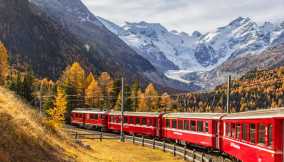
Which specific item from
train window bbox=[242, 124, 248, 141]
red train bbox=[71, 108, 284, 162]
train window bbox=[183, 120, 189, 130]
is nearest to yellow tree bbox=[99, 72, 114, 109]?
red train bbox=[71, 108, 284, 162]

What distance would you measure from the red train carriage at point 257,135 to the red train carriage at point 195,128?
515 cm

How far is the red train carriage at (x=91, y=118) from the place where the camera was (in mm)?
79188

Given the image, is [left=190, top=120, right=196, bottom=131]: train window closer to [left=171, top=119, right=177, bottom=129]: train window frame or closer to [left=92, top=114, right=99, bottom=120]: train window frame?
[left=171, top=119, right=177, bottom=129]: train window frame

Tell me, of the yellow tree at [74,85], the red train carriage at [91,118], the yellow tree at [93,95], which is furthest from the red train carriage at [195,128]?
the yellow tree at [93,95]

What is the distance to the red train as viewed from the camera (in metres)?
22.8

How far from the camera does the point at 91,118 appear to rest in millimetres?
85125

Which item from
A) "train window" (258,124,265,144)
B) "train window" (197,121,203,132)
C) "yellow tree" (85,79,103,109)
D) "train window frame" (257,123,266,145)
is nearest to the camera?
"train window frame" (257,123,266,145)

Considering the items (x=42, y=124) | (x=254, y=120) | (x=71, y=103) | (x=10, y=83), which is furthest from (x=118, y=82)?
(x=254, y=120)

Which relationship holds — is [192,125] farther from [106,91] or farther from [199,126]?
[106,91]

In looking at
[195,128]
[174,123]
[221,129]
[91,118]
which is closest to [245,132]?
[221,129]

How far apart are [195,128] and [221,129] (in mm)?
5723

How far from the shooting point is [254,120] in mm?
26312

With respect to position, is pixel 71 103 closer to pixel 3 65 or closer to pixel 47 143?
pixel 3 65

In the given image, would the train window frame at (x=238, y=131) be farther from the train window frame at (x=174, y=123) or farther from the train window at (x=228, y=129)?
the train window frame at (x=174, y=123)
